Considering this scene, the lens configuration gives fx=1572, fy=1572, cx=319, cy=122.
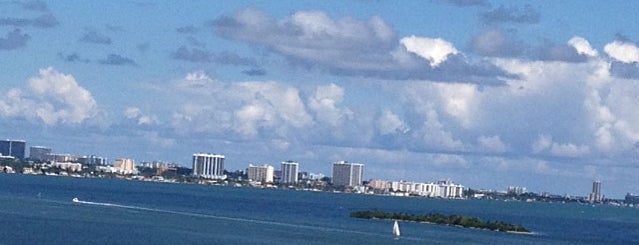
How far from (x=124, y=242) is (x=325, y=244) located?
704 inches

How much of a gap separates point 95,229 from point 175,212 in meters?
50.7

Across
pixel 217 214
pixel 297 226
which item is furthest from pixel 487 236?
pixel 217 214

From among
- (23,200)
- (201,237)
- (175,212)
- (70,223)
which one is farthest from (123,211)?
(201,237)

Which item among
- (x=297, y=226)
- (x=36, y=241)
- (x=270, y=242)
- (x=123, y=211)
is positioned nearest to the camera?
(x=36, y=241)

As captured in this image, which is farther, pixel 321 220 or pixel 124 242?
pixel 321 220

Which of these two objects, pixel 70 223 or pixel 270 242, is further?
pixel 70 223

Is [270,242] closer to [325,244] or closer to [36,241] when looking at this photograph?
[325,244]

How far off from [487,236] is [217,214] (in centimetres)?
3529

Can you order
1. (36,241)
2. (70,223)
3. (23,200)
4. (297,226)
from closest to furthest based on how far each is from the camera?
1. (36,241)
2. (70,223)
3. (297,226)
4. (23,200)

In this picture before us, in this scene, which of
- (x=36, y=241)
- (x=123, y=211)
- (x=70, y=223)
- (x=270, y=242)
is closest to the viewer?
(x=36, y=241)

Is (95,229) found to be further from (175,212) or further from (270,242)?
(175,212)

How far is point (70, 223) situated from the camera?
129 metres

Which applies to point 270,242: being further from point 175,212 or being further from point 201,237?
point 175,212

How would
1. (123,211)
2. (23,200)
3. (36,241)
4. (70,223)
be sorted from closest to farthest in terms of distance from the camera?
(36,241), (70,223), (123,211), (23,200)
